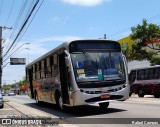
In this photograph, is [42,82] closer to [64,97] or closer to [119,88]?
[64,97]

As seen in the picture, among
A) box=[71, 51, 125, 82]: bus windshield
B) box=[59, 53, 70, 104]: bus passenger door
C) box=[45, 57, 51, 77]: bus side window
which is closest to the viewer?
box=[71, 51, 125, 82]: bus windshield

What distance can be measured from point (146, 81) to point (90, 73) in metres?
18.7

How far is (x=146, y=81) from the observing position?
33.7 metres

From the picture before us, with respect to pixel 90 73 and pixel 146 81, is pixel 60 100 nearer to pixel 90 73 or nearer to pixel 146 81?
pixel 90 73

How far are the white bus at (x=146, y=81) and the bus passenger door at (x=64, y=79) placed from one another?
1610 centimetres

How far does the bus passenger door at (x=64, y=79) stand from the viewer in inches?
659

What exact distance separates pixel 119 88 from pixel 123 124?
4121 millimetres

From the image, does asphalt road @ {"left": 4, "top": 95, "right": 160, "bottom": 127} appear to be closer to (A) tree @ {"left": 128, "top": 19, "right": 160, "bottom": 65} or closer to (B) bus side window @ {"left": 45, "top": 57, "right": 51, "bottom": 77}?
(B) bus side window @ {"left": 45, "top": 57, "right": 51, "bottom": 77}

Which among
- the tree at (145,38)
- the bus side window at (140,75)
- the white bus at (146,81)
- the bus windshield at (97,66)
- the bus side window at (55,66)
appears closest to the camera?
the bus windshield at (97,66)

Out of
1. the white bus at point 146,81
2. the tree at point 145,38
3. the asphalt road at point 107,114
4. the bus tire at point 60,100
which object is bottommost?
the asphalt road at point 107,114

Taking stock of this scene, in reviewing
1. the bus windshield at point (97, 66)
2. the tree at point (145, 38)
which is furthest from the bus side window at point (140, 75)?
the bus windshield at point (97, 66)

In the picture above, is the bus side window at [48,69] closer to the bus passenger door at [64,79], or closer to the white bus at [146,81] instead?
the bus passenger door at [64,79]

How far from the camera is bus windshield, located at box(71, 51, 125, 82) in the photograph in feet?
51.9

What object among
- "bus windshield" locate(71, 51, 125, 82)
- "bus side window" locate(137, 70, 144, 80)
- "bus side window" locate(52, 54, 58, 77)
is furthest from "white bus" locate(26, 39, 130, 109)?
"bus side window" locate(137, 70, 144, 80)
